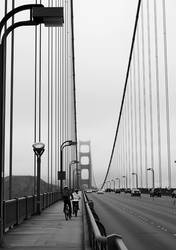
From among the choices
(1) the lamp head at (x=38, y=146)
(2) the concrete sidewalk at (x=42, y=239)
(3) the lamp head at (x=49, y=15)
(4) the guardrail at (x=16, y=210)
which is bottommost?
(2) the concrete sidewalk at (x=42, y=239)

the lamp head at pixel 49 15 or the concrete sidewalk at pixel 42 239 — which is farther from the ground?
the lamp head at pixel 49 15

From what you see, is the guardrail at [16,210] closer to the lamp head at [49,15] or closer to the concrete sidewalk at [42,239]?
the concrete sidewalk at [42,239]

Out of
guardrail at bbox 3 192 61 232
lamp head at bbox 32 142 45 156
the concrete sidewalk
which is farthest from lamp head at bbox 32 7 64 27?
lamp head at bbox 32 142 45 156

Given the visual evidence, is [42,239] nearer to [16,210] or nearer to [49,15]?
[16,210]

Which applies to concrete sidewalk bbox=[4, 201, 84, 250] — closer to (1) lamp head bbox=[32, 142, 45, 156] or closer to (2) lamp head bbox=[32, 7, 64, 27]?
(2) lamp head bbox=[32, 7, 64, 27]

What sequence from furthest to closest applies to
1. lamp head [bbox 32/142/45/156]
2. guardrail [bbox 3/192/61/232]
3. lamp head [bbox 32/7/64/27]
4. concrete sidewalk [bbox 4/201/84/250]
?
lamp head [bbox 32/142/45/156] → guardrail [bbox 3/192/61/232] → concrete sidewalk [bbox 4/201/84/250] → lamp head [bbox 32/7/64/27]

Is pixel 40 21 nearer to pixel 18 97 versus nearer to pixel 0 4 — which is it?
pixel 0 4

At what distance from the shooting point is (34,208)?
23.2 meters

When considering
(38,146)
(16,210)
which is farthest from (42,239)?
(38,146)

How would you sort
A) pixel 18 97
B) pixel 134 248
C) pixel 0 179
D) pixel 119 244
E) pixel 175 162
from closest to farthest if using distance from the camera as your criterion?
pixel 119 244, pixel 0 179, pixel 134 248, pixel 18 97, pixel 175 162

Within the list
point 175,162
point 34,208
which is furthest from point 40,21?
point 175,162

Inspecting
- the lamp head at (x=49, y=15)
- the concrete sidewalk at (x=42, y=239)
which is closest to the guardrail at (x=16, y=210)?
the concrete sidewalk at (x=42, y=239)

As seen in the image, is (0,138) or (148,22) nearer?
(0,138)

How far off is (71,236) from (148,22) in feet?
252
